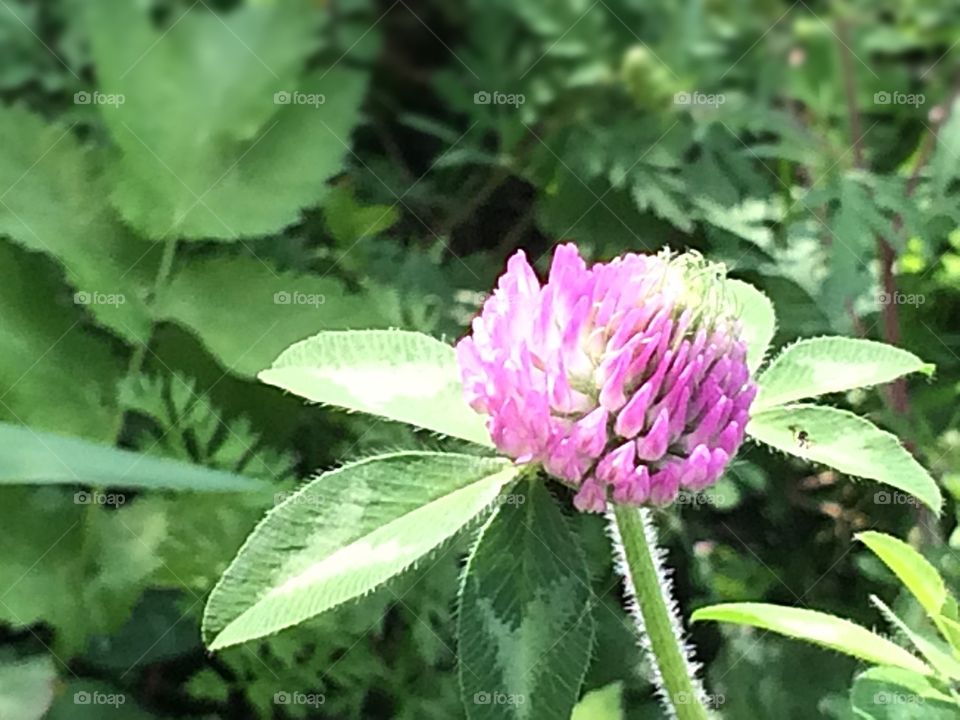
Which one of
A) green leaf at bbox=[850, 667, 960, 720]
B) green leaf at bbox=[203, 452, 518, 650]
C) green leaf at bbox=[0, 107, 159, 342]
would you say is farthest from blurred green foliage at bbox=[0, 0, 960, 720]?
green leaf at bbox=[203, 452, 518, 650]

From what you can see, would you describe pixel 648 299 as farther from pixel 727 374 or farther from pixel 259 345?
pixel 259 345

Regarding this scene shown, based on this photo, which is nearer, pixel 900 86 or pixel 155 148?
pixel 155 148

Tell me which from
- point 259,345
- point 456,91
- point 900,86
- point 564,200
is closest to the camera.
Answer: point 259,345

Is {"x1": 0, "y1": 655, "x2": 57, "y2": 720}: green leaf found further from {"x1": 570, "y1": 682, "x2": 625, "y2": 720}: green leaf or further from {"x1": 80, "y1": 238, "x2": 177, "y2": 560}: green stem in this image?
{"x1": 570, "y1": 682, "x2": 625, "y2": 720}: green leaf

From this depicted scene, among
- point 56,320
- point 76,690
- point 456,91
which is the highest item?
point 456,91

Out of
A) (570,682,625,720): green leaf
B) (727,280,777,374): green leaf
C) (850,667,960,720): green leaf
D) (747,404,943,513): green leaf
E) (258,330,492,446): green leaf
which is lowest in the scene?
(570,682,625,720): green leaf

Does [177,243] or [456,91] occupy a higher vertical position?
[456,91]

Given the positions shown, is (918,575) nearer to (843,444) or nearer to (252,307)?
(843,444)

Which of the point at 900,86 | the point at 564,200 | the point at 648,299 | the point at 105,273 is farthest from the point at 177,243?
the point at 900,86
